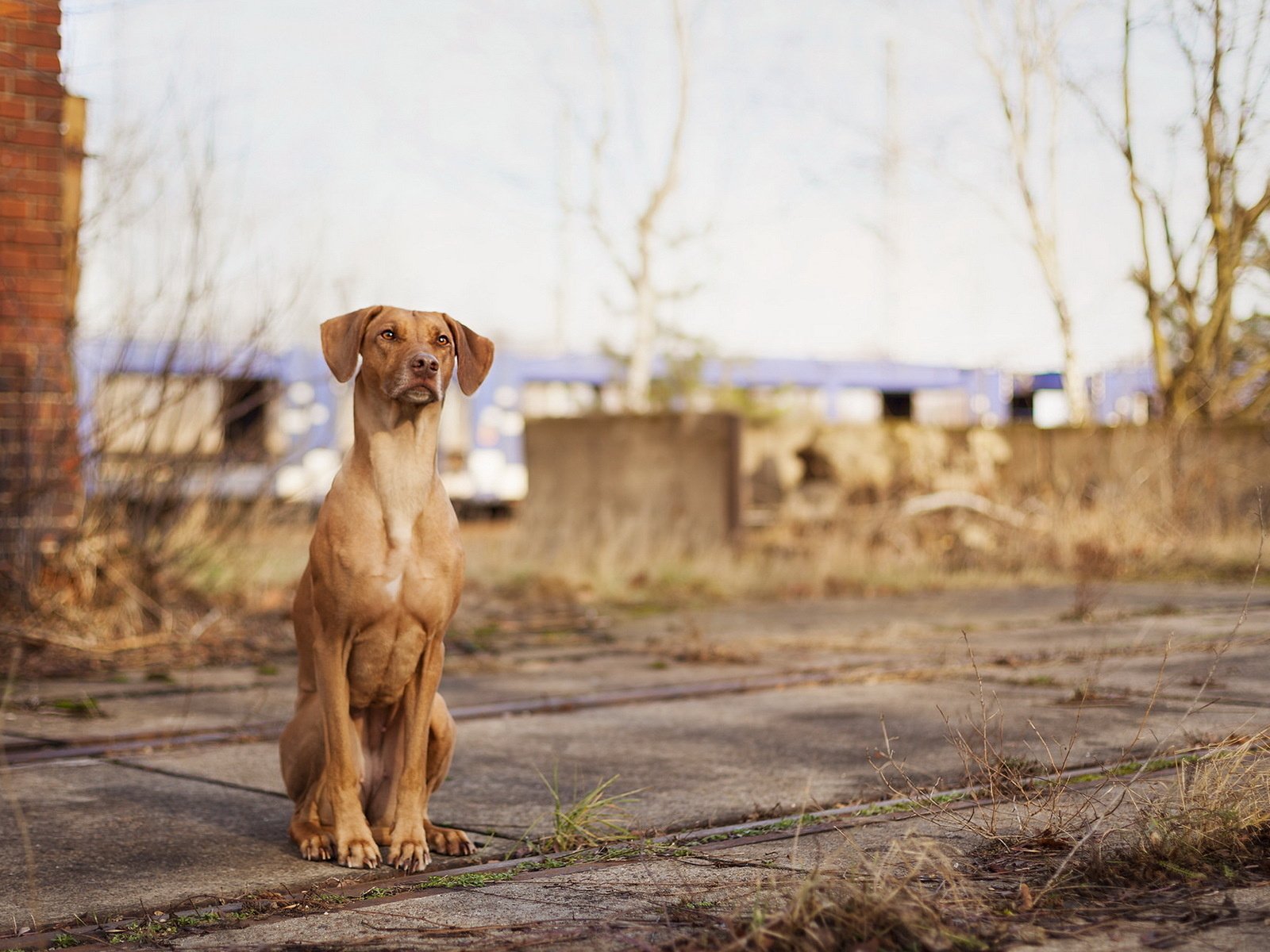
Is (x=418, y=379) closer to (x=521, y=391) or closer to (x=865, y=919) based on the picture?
(x=865, y=919)

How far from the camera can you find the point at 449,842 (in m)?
3.71

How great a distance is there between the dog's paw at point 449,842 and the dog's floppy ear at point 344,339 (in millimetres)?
1250

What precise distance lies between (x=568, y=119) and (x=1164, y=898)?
1869 centimetres

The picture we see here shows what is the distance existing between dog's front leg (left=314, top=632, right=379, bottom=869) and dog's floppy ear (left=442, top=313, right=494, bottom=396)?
80 centimetres

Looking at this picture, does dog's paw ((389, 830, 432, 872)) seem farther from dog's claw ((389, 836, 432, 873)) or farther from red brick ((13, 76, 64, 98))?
red brick ((13, 76, 64, 98))

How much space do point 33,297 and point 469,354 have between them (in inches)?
191

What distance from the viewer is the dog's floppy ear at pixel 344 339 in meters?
3.74

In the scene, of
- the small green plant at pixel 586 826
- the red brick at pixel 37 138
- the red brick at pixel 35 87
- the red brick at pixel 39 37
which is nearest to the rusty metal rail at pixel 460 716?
the small green plant at pixel 586 826

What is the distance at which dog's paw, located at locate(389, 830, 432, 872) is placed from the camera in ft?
11.6

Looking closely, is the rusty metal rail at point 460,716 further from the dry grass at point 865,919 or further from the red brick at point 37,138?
the red brick at point 37,138

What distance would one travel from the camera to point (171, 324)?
30.0 feet

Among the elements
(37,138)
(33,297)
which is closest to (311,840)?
(33,297)

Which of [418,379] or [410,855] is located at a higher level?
[418,379]

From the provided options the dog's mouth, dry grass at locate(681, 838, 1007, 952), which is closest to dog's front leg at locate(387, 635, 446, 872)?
the dog's mouth
